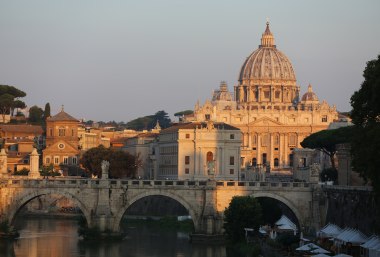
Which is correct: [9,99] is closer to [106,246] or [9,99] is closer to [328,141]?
[328,141]

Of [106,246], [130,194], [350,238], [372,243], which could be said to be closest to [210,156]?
[130,194]

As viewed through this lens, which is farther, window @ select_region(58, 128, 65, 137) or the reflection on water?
window @ select_region(58, 128, 65, 137)

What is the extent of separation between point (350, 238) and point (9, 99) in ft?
325

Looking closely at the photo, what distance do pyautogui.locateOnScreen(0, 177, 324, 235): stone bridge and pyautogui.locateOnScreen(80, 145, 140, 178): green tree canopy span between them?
99.5 feet

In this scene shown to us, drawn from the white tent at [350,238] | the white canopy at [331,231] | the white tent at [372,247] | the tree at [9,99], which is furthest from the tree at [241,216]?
the tree at [9,99]

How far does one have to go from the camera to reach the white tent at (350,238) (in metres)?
62.2

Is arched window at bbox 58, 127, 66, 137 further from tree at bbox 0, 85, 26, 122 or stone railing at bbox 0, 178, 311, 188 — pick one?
stone railing at bbox 0, 178, 311, 188

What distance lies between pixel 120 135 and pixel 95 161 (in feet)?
205

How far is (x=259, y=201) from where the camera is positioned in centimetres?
8569

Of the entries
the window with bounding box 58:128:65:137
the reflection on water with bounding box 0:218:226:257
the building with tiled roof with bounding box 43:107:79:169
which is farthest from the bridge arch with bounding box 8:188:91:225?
the window with bounding box 58:128:65:137

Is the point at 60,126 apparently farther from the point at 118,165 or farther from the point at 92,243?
the point at 92,243

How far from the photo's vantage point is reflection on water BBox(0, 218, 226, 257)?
255 ft

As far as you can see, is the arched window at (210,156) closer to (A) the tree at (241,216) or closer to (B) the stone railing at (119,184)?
(B) the stone railing at (119,184)

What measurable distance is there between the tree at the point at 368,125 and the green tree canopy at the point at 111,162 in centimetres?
5665
